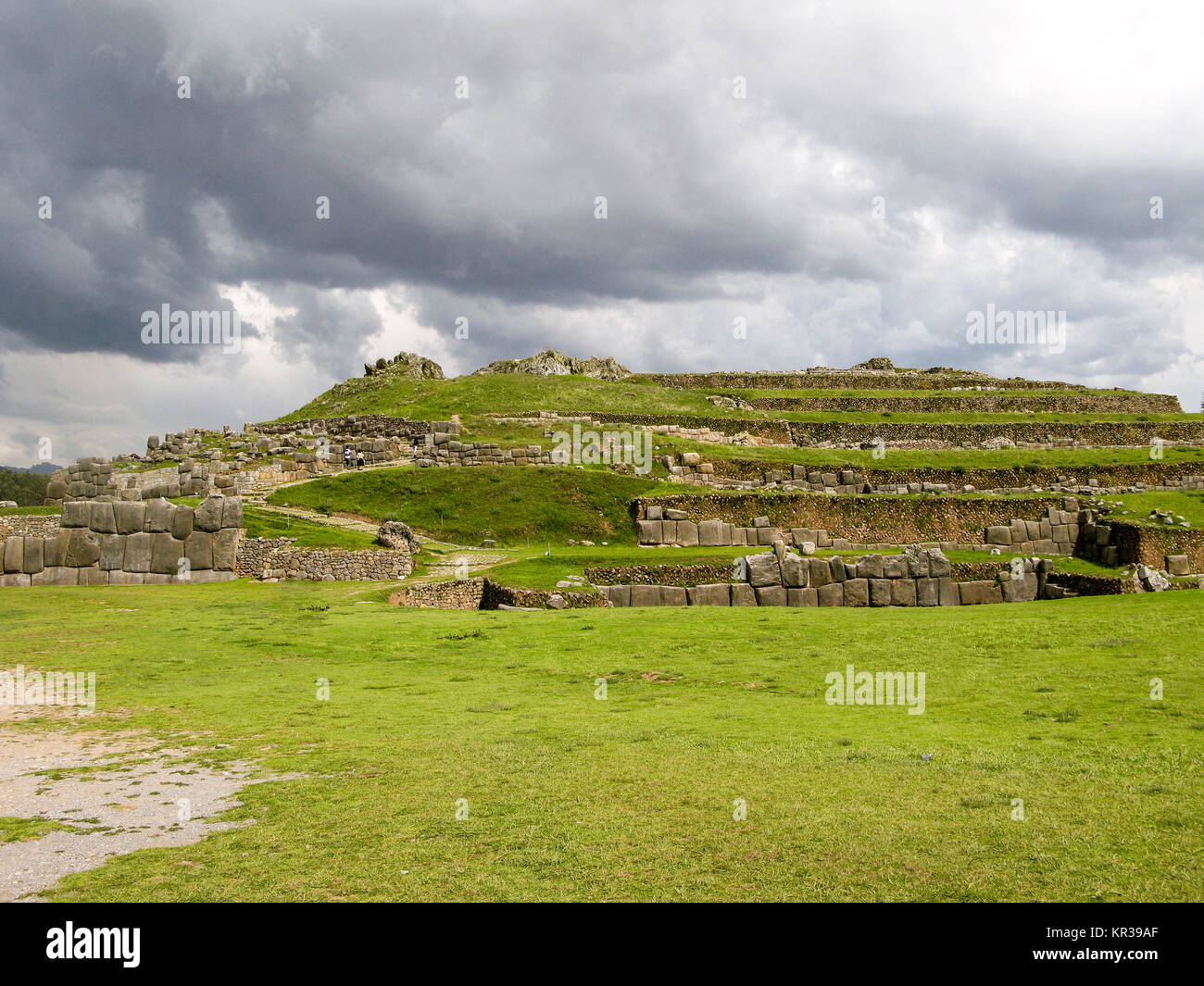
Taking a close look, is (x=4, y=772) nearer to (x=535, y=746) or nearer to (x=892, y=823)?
(x=535, y=746)

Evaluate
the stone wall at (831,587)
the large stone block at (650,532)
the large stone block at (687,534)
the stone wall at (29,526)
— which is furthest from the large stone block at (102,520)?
the large stone block at (687,534)

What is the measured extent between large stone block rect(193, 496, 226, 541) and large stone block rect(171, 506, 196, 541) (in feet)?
0.52

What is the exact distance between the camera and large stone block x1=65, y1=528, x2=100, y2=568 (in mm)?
29875

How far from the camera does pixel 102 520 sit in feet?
99.4

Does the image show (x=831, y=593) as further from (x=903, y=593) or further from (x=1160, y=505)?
(x=1160, y=505)

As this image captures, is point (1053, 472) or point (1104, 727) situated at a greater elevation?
point (1053, 472)

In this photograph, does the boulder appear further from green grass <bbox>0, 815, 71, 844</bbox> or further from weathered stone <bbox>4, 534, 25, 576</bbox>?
green grass <bbox>0, 815, 71, 844</bbox>

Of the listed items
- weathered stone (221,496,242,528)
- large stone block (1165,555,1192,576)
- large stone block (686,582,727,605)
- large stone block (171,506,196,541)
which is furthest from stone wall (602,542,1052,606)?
large stone block (171,506,196,541)

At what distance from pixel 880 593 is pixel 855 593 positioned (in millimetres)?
874

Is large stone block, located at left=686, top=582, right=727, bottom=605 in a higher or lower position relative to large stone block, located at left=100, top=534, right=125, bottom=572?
lower

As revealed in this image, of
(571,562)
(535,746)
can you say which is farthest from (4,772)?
(571,562)
